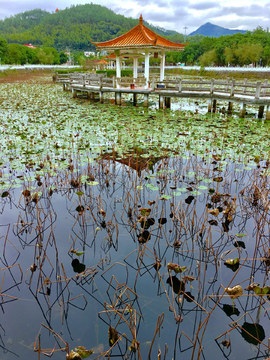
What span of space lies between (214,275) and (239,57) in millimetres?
54860

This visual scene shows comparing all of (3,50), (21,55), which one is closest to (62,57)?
(21,55)

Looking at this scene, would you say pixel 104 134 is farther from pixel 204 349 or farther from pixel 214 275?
pixel 204 349

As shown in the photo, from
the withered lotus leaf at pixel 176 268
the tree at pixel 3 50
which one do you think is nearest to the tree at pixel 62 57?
the tree at pixel 3 50

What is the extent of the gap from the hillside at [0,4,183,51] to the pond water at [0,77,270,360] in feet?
418

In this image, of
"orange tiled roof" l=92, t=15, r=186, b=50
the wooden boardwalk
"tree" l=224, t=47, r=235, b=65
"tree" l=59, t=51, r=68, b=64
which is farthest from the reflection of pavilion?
"tree" l=59, t=51, r=68, b=64

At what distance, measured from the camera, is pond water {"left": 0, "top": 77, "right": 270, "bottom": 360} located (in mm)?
2291

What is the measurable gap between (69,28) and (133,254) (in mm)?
174225

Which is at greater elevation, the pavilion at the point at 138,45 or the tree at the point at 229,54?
the tree at the point at 229,54

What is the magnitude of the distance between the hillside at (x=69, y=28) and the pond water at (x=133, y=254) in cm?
12751

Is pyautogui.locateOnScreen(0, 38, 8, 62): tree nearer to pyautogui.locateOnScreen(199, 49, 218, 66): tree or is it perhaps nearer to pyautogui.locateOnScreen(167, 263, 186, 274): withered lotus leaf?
pyautogui.locateOnScreen(199, 49, 218, 66): tree

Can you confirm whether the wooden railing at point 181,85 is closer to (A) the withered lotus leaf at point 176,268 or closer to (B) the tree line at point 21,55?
(A) the withered lotus leaf at point 176,268

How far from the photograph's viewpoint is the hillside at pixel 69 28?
126 m

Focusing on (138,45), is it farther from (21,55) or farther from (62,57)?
(62,57)

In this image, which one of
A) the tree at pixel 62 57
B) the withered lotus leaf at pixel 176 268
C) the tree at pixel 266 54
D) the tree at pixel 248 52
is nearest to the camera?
the withered lotus leaf at pixel 176 268
